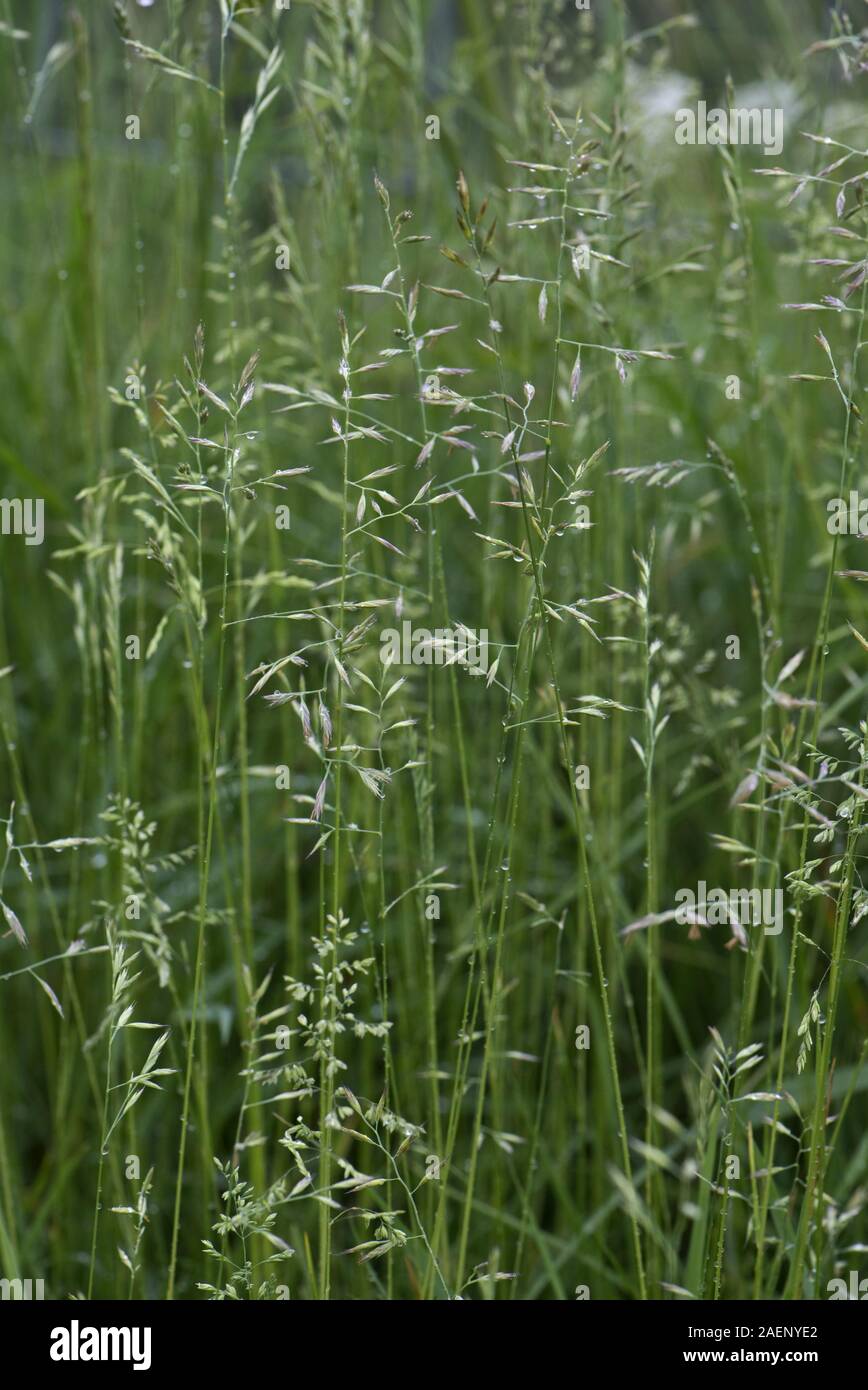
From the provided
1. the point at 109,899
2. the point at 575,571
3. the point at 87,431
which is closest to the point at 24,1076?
the point at 109,899

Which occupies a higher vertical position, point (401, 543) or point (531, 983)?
point (401, 543)

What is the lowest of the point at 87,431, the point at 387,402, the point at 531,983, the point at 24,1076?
the point at 24,1076

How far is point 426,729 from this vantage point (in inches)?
65.4

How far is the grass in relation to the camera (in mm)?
1057

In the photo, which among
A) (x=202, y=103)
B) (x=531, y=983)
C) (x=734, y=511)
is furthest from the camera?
(x=734, y=511)

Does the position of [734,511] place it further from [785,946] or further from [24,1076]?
[24,1076]

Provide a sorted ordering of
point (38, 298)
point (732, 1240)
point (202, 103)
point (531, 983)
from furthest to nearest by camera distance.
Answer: point (38, 298), point (202, 103), point (531, 983), point (732, 1240)

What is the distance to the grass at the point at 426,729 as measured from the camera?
1.06m

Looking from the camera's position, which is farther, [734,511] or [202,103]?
[734,511]

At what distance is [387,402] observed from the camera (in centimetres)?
203

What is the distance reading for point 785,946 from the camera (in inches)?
61.9
